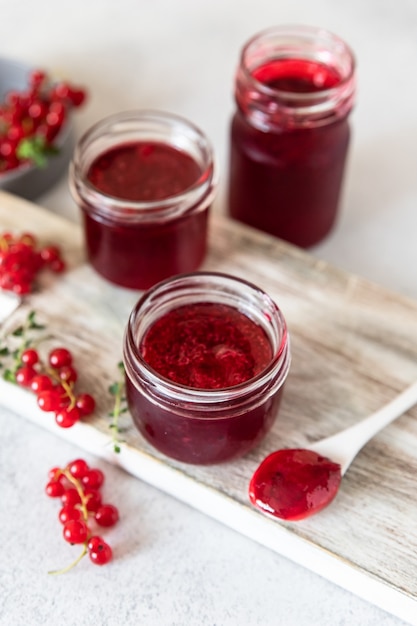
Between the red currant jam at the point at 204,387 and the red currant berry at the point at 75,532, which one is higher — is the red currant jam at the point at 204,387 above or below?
above

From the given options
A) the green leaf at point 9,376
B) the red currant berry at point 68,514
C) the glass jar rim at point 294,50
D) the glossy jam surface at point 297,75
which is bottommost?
the red currant berry at point 68,514

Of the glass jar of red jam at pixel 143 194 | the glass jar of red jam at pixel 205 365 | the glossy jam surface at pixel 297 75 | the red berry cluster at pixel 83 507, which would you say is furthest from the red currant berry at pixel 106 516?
the glossy jam surface at pixel 297 75

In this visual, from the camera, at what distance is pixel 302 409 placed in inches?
54.0

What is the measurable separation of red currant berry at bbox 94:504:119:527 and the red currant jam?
0.11 metres

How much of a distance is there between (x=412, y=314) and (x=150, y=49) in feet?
3.10

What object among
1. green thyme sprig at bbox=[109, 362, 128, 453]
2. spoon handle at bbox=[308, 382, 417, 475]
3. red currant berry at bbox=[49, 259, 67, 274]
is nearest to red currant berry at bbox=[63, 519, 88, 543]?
green thyme sprig at bbox=[109, 362, 128, 453]

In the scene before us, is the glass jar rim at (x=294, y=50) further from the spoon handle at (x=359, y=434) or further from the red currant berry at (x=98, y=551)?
the red currant berry at (x=98, y=551)

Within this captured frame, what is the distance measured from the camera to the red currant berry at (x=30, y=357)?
1382mm

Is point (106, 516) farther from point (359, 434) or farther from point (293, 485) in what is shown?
point (359, 434)

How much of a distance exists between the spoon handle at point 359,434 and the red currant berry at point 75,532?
13.0 inches

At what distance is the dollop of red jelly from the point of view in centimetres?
123

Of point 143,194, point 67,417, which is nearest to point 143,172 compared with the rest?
point 143,194

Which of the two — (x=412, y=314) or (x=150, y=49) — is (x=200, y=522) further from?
(x=150, y=49)

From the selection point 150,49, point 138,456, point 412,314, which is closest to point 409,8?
point 150,49
